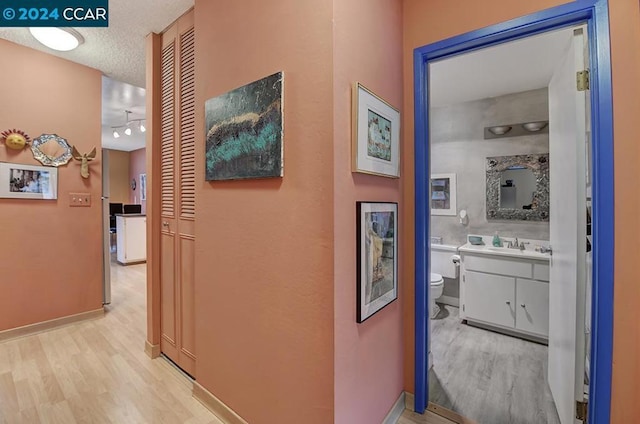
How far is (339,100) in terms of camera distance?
1.18 metres

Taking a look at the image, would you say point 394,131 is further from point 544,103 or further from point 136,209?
point 136,209

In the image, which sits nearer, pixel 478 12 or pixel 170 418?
pixel 478 12

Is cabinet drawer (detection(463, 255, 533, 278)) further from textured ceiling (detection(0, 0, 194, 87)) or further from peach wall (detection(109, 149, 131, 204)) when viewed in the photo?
peach wall (detection(109, 149, 131, 204))

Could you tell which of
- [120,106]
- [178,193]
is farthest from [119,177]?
[178,193]

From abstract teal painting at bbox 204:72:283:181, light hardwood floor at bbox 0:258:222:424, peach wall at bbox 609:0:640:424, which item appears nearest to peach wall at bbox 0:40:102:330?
light hardwood floor at bbox 0:258:222:424

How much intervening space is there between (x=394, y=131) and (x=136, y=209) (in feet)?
23.9

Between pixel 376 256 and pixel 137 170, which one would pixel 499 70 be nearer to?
pixel 376 256

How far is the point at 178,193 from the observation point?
2152mm

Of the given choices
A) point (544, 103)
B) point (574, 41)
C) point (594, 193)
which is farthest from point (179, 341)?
point (544, 103)

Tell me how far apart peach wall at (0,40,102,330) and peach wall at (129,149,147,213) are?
17.9 feet

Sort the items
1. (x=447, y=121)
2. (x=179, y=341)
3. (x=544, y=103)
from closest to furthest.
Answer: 1. (x=179, y=341)
2. (x=544, y=103)
3. (x=447, y=121)

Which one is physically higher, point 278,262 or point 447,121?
point 447,121

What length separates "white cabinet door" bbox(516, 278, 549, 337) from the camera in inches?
102

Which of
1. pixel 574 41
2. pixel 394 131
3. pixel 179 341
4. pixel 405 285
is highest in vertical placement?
pixel 574 41
